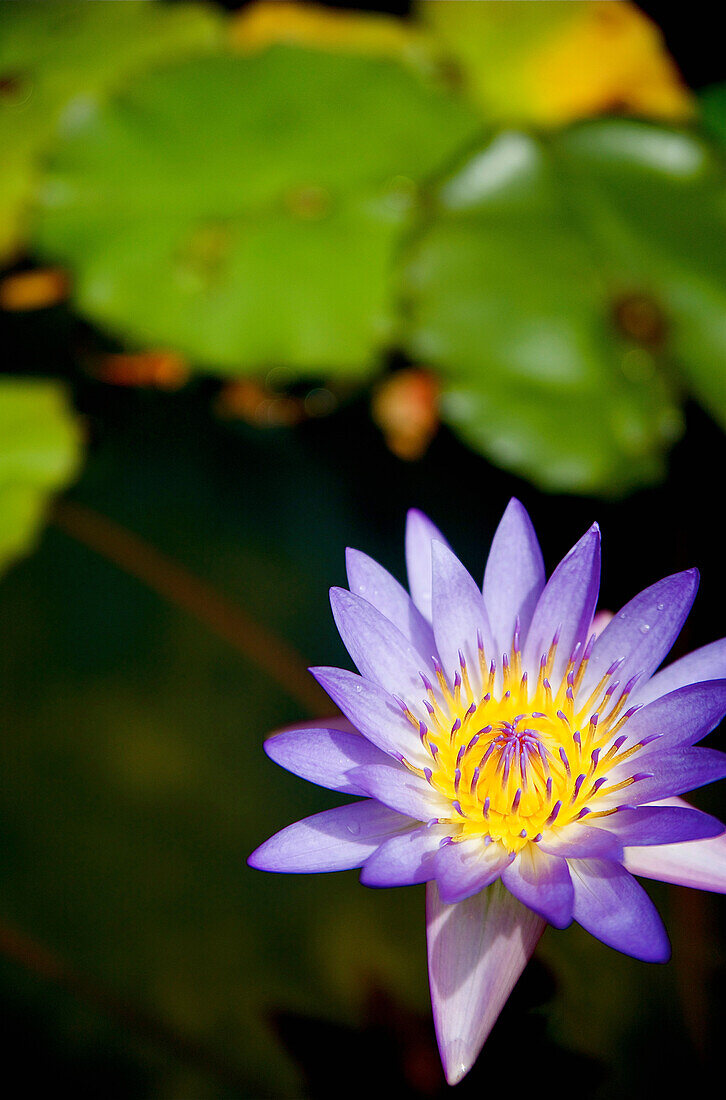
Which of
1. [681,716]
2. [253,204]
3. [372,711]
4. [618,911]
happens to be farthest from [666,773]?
[253,204]

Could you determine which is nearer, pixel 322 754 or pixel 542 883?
pixel 542 883

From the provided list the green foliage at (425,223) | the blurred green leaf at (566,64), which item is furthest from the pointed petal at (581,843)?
the blurred green leaf at (566,64)

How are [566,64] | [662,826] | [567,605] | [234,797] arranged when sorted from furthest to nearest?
[566,64] < [234,797] < [567,605] < [662,826]

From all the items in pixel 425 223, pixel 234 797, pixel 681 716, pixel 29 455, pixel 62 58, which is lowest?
pixel 234 797

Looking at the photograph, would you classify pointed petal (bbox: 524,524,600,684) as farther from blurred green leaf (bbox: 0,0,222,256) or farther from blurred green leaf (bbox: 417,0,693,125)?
blurred green leaf (bbox: 0,0,222,256)

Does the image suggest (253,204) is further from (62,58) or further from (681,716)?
(681,716)

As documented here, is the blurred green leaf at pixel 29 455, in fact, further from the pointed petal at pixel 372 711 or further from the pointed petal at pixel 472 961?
the pointed petal at pixel 472 961
